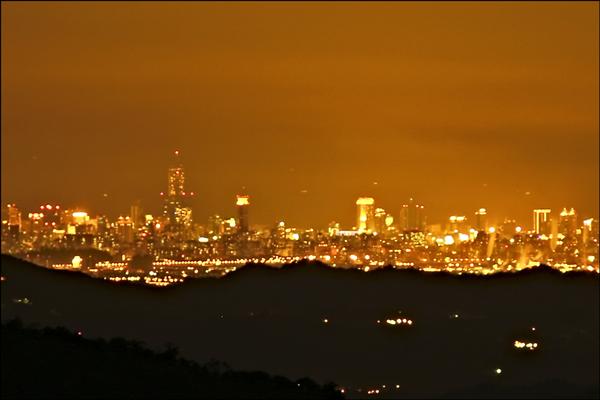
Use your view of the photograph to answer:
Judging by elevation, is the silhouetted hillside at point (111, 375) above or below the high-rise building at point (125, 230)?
below

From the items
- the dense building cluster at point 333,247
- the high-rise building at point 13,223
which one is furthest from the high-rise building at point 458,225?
the high-rise building at point 13,223

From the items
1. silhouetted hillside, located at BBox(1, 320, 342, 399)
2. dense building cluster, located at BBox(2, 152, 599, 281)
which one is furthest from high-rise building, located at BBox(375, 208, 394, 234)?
silhouetted hillside, located at BBox(1, 320, 342, 399)

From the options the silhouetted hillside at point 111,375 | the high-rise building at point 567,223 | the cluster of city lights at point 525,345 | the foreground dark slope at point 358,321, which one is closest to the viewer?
the silhouetted hillside at point 111,375

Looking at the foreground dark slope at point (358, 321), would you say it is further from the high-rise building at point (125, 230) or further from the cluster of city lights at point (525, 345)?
the high-rise building at point (125, 230)

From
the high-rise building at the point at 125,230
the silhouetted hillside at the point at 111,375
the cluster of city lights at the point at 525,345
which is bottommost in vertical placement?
the cluster of city lights at the point at 525,345

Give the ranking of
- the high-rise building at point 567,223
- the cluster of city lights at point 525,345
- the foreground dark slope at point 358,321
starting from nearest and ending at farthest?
the foreground dark slope at point 358,321
the cluster of city lights at point 525,345
the high-rise building at point 567,223

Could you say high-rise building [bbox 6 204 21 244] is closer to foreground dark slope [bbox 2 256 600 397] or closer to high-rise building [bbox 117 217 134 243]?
high-rise building [bbox 117 217 134 243]
